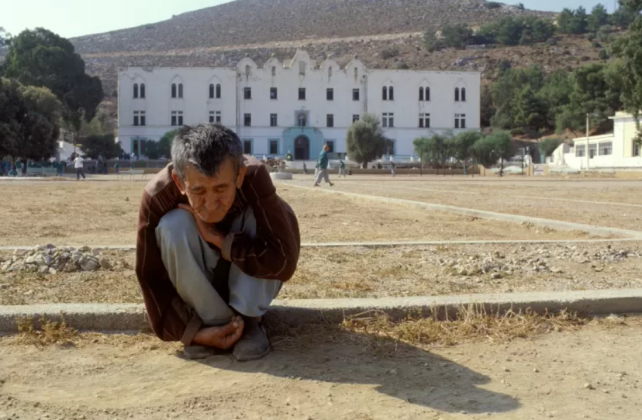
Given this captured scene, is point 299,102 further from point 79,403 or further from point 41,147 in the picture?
point 79,403

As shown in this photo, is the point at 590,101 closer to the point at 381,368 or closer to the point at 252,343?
the point at 381,368

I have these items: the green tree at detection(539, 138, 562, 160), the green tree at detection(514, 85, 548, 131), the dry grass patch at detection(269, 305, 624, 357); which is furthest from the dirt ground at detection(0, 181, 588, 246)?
the green tree at detection(514, 85, 548, 131)

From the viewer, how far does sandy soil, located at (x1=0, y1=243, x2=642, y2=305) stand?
4.24m

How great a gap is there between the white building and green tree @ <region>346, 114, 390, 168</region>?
256 inches

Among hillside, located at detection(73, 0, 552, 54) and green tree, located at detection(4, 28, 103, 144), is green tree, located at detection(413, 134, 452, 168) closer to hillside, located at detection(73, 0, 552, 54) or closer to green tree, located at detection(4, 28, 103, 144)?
green tree, located at detection(4, 28, 103, 144)

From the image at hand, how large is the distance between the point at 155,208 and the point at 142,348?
0.77 m

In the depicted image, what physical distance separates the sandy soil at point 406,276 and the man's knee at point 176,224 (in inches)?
51.3

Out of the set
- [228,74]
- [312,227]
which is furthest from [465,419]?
[228,74]

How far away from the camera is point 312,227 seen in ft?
29.5

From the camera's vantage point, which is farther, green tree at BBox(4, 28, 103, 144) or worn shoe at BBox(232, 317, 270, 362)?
green tree at BBox(4, 28, 103, 144)

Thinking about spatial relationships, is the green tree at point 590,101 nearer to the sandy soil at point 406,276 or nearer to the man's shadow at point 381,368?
the sandy soil at point 406,276

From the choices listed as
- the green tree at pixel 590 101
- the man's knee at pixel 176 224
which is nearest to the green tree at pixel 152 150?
the green tree at pixel 590 101

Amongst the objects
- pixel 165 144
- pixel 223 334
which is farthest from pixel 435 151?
pixel 223 334

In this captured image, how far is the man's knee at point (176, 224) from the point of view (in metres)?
2.84
